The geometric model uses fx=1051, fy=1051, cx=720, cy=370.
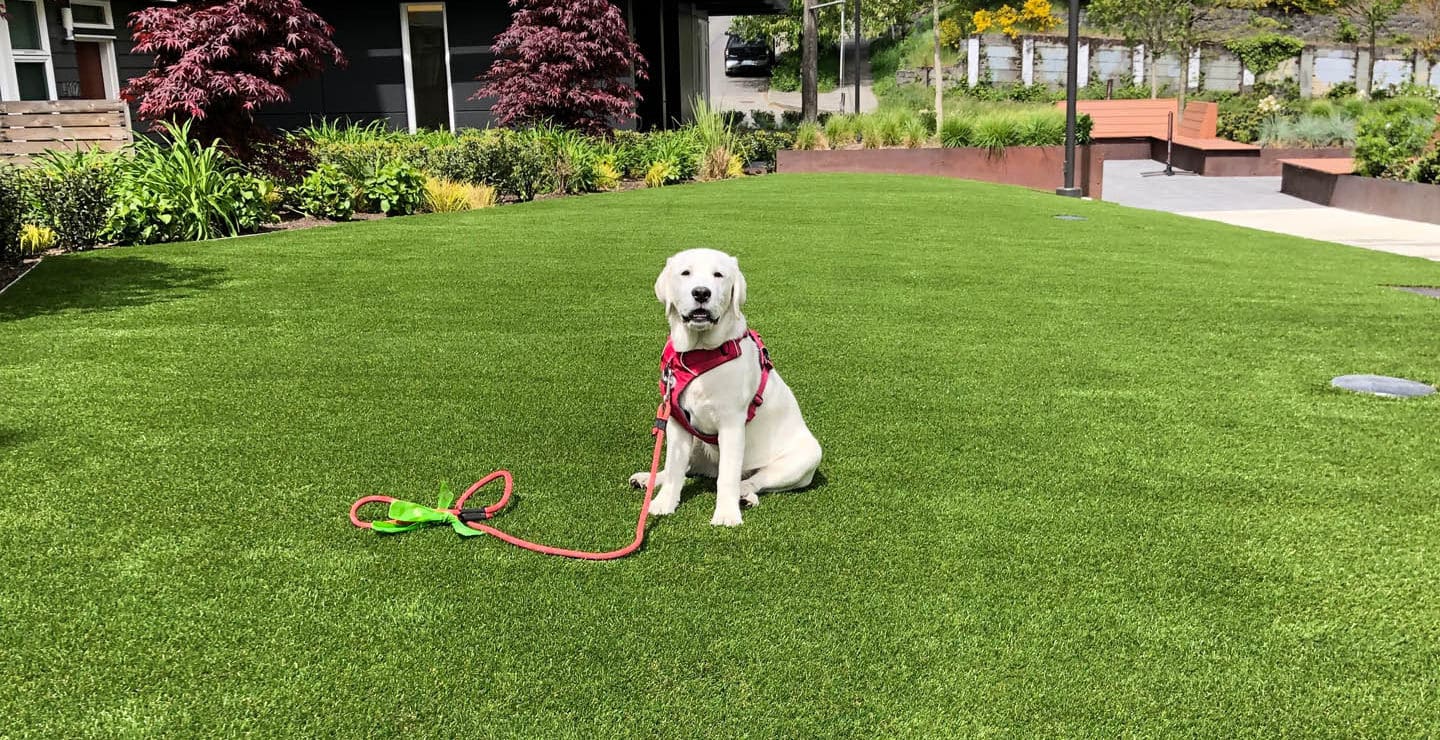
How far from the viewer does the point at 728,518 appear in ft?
11.7

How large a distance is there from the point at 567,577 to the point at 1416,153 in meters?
17.1

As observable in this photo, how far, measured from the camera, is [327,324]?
6.70 meters

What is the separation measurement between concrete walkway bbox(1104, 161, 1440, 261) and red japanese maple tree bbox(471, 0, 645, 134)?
29.9 feet

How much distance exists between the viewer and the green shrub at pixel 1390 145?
15.8 m

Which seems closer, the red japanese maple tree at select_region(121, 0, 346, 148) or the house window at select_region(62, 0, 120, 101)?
the red japanese maple tree at select_region(121, 0, 346, 148)

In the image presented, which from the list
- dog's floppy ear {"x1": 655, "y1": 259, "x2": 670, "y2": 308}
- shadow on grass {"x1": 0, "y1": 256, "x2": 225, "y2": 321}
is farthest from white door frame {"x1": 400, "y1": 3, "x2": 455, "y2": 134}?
dog's floppy ear {"x1": 655, "y1": 259, "x2": 670, "y2": 308}

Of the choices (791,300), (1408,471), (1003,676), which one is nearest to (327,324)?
(791,300)

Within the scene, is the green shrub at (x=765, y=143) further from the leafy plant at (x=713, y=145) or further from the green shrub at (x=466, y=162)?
the green shrub at (x=466, y=162)

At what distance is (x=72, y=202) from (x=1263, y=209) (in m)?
16.4

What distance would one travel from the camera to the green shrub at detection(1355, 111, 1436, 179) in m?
15.8

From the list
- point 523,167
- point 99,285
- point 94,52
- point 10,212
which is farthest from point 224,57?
point 94,52

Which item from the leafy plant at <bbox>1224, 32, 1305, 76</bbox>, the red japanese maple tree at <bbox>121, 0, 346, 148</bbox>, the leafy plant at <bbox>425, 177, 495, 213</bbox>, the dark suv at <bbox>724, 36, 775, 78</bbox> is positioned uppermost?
the dark suv at <bbox>724, 36, 775, 78</bbox>

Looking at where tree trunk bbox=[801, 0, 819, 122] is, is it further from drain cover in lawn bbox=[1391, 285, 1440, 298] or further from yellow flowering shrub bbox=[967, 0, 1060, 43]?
yellow flowering shrub bbox=[967, 0, 1060, 43]

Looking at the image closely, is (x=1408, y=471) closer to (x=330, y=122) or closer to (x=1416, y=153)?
(x=1416, y=153)
